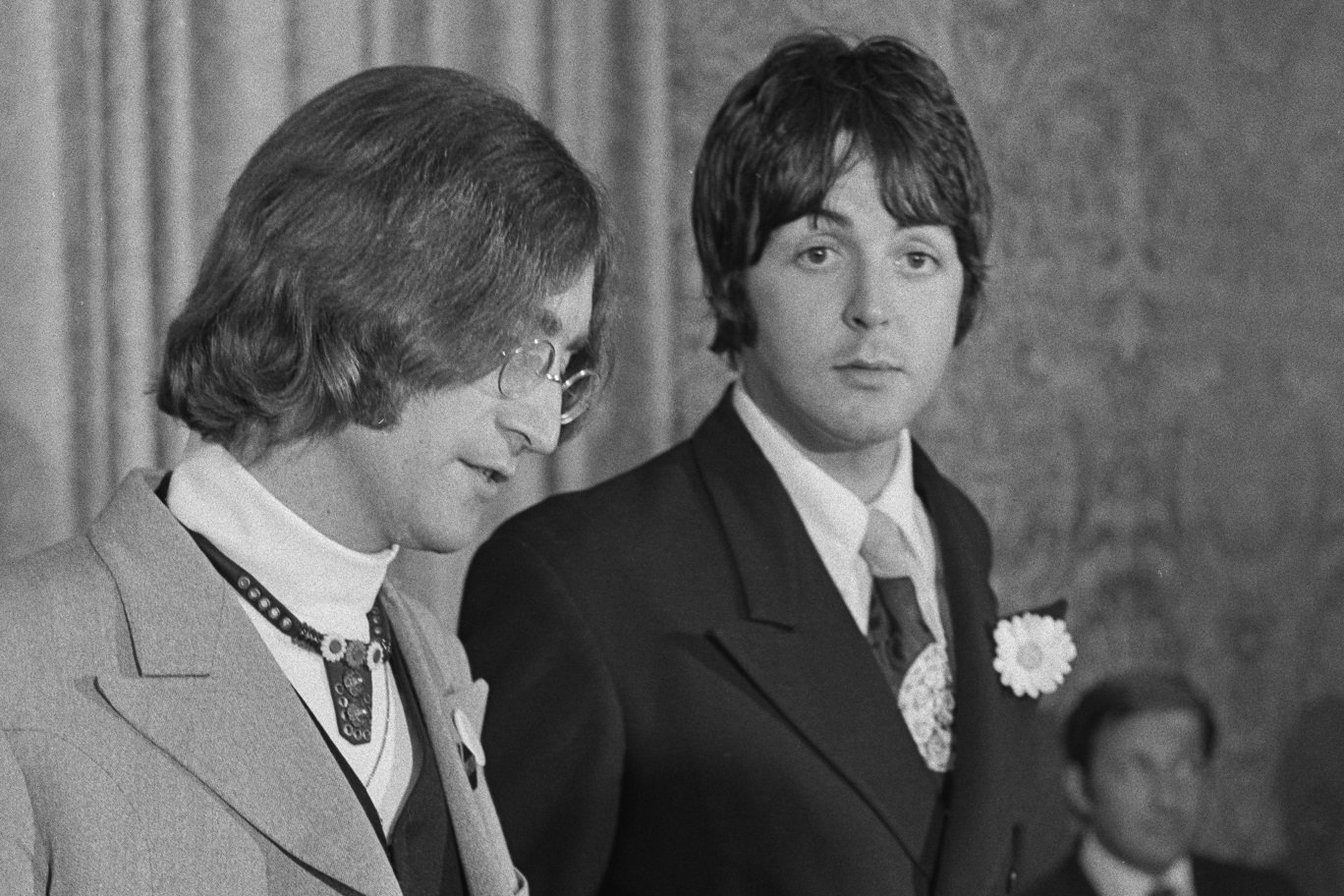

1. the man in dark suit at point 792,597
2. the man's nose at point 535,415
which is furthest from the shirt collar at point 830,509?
the man's nose at point 535,415

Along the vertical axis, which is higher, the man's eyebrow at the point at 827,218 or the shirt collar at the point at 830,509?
the man's eyebrow at the point at 827,218

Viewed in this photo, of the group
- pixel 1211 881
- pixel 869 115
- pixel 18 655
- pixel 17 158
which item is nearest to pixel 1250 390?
pixel 1211 881

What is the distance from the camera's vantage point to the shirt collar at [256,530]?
1315 mm

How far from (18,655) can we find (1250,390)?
2.44m

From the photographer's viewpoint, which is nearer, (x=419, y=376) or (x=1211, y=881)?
(x=419, y=376)

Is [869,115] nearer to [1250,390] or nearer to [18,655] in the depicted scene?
[18,655]

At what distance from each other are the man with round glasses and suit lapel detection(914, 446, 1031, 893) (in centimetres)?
Answer: 51

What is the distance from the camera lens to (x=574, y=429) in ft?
4.91

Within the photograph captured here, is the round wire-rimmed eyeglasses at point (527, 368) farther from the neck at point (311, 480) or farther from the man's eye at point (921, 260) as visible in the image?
the man's eye at point (921, 260)

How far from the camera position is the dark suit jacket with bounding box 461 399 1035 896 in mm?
1719

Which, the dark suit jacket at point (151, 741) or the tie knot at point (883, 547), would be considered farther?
the tie knot at point (883, 547)

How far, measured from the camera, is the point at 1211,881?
3.03m

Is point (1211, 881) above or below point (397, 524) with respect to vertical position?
below

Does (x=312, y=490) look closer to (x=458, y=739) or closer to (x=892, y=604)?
(x=458, y=739)
